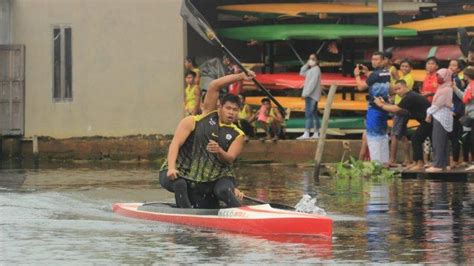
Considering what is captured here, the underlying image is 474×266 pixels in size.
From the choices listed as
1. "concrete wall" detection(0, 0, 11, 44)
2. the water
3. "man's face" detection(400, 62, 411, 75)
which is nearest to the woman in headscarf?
the water

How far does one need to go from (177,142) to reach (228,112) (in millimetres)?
746

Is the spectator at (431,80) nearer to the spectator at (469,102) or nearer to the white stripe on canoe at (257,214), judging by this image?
the spectator at (469,102)

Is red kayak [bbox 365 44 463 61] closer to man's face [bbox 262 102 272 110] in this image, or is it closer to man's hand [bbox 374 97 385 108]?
man's face [bbox 262 102 272 110]

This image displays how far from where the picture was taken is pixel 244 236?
15.6 metres

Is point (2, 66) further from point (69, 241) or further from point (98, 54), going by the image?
point (69, 241)

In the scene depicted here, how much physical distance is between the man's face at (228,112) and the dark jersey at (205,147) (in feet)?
0.48

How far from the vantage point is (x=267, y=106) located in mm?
28750

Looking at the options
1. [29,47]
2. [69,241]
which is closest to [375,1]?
[29,47]

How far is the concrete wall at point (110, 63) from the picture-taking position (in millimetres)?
30297

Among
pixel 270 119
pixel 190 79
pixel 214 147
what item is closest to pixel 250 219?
pixel 214 147

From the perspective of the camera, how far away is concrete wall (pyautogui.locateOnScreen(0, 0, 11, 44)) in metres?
30.5

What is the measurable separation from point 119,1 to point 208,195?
1371 centimetres

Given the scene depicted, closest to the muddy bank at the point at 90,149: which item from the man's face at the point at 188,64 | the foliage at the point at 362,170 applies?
the man's face at the point at 188,64

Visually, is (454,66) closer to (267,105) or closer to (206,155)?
(267,105)
